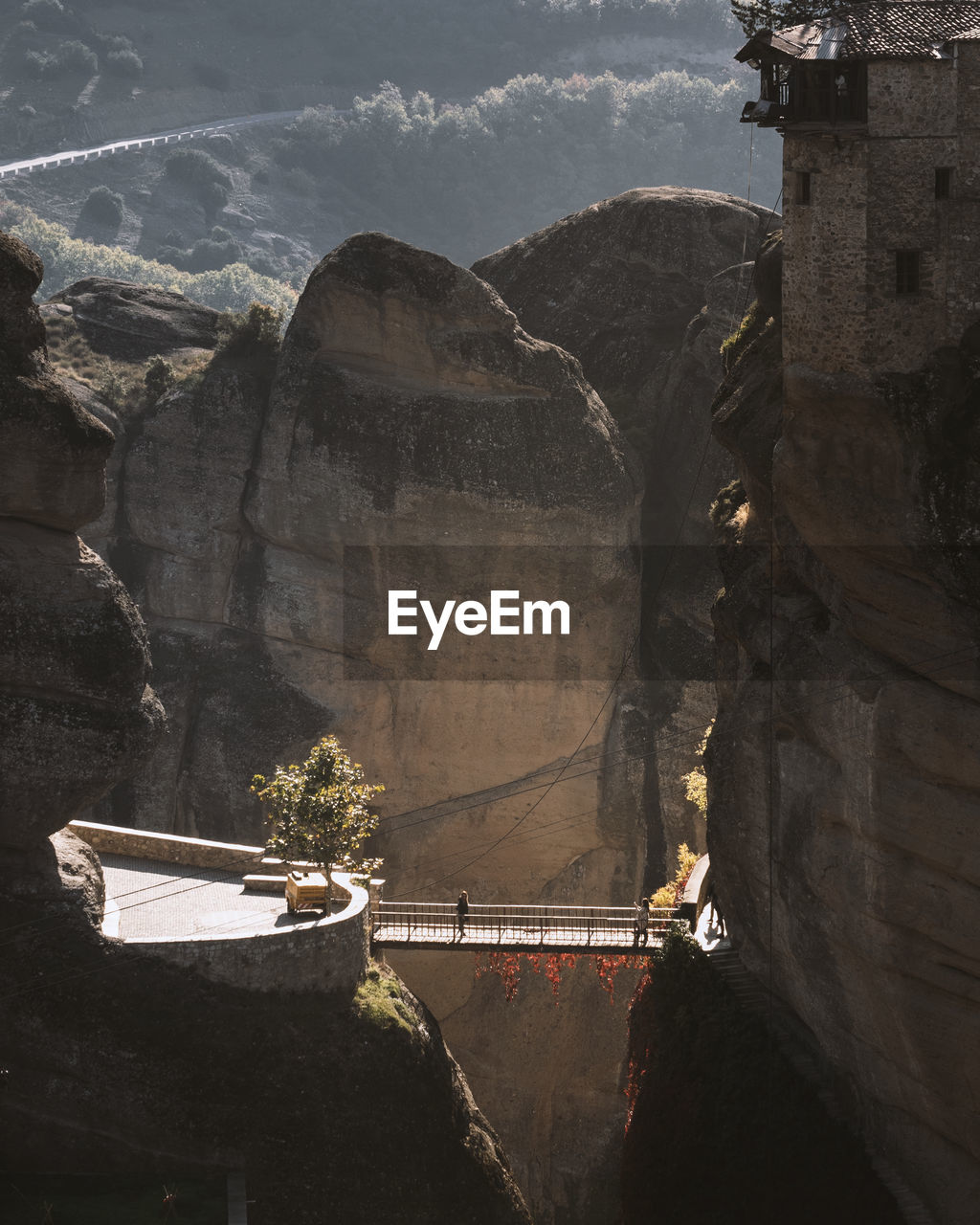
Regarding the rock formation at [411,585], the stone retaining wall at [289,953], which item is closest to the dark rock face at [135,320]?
the rock formation at [411,585]

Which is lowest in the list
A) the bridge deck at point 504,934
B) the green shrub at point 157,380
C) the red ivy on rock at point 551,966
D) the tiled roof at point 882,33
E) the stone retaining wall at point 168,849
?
the red ivy on rock at point 551,966

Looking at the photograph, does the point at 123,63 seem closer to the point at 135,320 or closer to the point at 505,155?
the point at 505,155

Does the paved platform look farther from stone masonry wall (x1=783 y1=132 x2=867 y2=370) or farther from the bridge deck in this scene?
stone masonry wall (x1=783 y1=132 x2=867 y2=370)

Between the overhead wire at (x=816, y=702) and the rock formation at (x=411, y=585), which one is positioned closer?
the overhead wire at (x=816, y=702)

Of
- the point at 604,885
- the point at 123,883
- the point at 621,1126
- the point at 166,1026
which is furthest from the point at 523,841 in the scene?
the point at 166,1026

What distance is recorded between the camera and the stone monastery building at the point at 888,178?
36594 mm

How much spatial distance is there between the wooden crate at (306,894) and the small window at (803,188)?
1604 cm

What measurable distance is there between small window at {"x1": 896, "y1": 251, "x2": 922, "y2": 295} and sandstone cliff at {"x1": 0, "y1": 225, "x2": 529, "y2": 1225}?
15.5 metres

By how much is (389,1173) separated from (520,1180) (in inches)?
551

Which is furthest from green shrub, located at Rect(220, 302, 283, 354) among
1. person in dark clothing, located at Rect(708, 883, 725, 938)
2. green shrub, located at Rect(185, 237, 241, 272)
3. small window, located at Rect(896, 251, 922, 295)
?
green shrub, located at Rect(185, 237, 241, 272)

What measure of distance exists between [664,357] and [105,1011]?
3078 centimetres

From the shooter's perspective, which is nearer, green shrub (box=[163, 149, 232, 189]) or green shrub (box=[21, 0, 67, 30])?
green shrub (box=[163, 149, 232, 189])

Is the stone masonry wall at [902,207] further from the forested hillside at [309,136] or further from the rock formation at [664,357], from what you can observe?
the forested hillside at [309,136]

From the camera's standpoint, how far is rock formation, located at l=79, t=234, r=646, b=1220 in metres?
54.7
